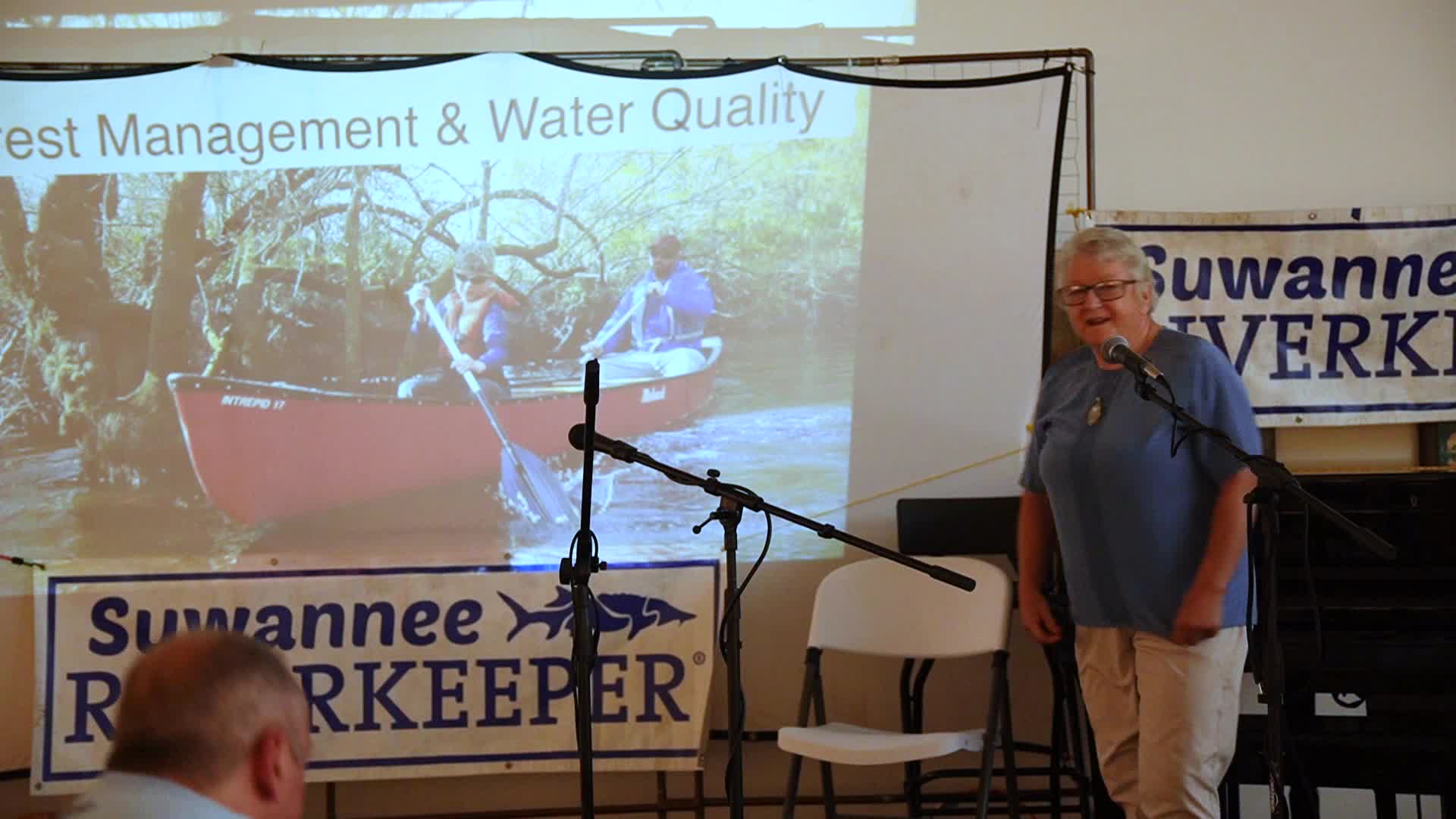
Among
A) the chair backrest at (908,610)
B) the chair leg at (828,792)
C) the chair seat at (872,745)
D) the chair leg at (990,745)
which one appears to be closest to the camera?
the chair seat at (872,745)

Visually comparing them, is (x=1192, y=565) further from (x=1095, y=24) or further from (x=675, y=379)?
(x=1095, y=24)

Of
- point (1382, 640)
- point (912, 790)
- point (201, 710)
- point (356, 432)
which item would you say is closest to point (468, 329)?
point (356, 432)

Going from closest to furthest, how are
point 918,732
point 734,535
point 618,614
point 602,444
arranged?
1. point 602,444
2. point 734,535
3. point 918,732
4. point 618,614

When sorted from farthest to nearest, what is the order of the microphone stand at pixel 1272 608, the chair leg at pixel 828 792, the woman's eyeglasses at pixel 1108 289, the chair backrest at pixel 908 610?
the chair leg at pixel 828 792 < the chair backrest at pixel 908 610 < the woman's eyeglasses at pixel 1108 289 < the microphone stand at pixel 1272 608

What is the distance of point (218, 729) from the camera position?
4.22 ft

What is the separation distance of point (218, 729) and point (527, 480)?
100 inches

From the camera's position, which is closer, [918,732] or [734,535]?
[734,535]

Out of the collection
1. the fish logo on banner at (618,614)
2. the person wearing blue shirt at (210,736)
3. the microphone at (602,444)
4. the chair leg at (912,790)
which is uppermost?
the microphone at (602,444)

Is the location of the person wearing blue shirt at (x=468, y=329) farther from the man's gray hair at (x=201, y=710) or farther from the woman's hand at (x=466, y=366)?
the man's gray hair at (x=201, y=710)

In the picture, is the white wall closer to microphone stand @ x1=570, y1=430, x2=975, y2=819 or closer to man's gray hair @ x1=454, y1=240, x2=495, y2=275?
man's gray hair @ x1=454, y1=240, x2=495, y2=275

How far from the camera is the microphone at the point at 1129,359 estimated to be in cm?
243

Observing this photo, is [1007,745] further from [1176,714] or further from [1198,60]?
[1198,60]

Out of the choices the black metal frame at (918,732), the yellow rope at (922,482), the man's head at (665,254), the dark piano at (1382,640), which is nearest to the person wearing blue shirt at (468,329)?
the man's head at (665,254)

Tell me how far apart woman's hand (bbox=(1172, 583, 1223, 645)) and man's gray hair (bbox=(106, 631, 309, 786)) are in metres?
1.83
